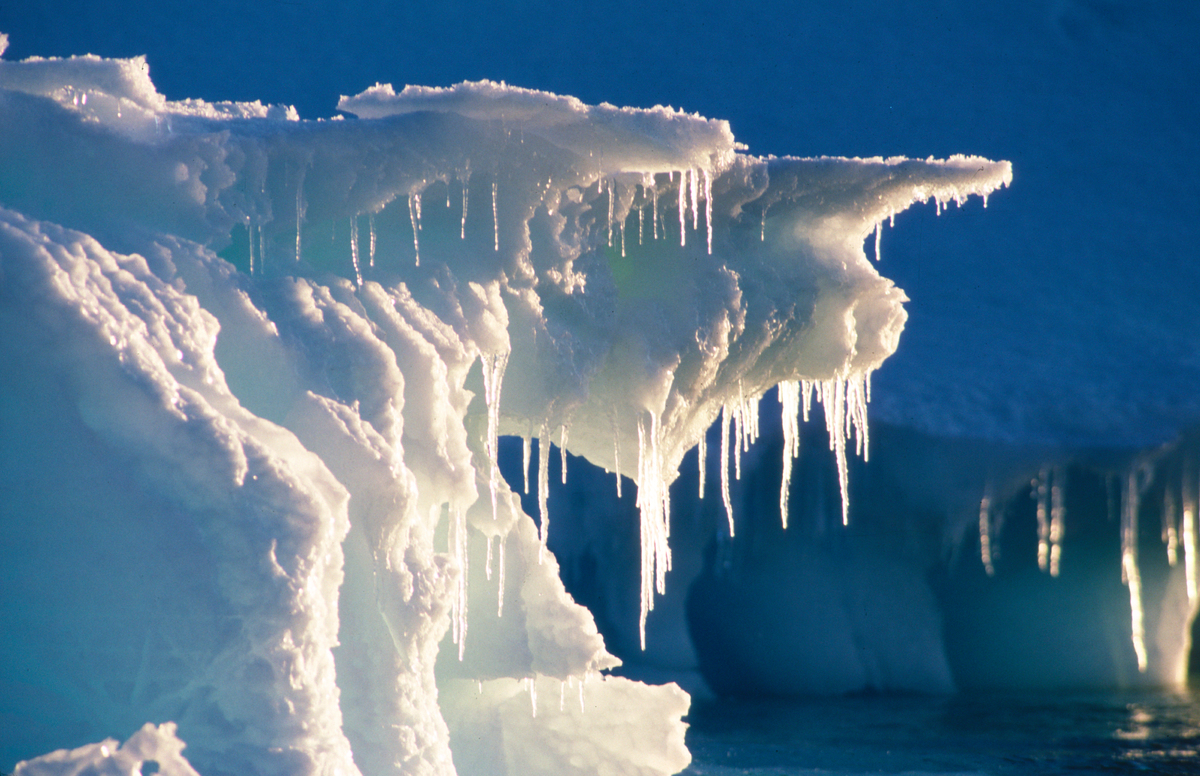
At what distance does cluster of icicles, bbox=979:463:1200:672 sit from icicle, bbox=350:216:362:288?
795 centimetres

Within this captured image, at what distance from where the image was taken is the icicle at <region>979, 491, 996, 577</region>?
9273mm

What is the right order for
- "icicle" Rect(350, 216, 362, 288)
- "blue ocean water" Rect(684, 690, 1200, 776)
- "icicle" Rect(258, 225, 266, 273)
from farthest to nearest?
"blue ocean water" Rect(684, 690, 1200, 776) → "icicle" Rect(350, 216, 362, 288) → "icicle" Rect(258, 225, 266, 273)

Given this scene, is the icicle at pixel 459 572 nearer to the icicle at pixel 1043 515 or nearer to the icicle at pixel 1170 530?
the icicle at pixel 1043 515

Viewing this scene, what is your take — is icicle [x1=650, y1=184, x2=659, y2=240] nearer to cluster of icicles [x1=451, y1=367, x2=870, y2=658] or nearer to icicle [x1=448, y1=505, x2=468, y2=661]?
cluster of icicles [x1=451, y1=367, x2=870, y2=658]

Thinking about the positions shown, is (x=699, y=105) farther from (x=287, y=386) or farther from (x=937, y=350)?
(x=287, y=386)

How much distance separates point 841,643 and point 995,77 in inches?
314

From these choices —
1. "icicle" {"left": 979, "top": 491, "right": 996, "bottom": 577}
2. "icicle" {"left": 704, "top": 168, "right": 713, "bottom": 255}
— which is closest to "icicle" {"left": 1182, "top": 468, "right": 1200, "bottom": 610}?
"icicle" {"left": 979, "top": 491, "right": 996, "bottom": 577}

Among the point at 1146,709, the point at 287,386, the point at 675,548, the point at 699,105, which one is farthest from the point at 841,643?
the point at 287,386

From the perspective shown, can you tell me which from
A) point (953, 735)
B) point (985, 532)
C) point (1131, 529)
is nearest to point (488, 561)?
point (953, 735)

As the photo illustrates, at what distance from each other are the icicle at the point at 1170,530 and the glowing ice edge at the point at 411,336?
264 inches

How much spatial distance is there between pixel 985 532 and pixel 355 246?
861 centimetres

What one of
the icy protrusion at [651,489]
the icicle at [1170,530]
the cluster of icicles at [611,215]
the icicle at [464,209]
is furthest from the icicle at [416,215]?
the icicle at [1170,530]

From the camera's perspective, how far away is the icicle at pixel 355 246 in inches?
114

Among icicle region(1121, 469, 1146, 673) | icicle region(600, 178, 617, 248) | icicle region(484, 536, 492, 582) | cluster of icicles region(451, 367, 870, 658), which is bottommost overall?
icicle region(1121, 469, 1146, 673)
